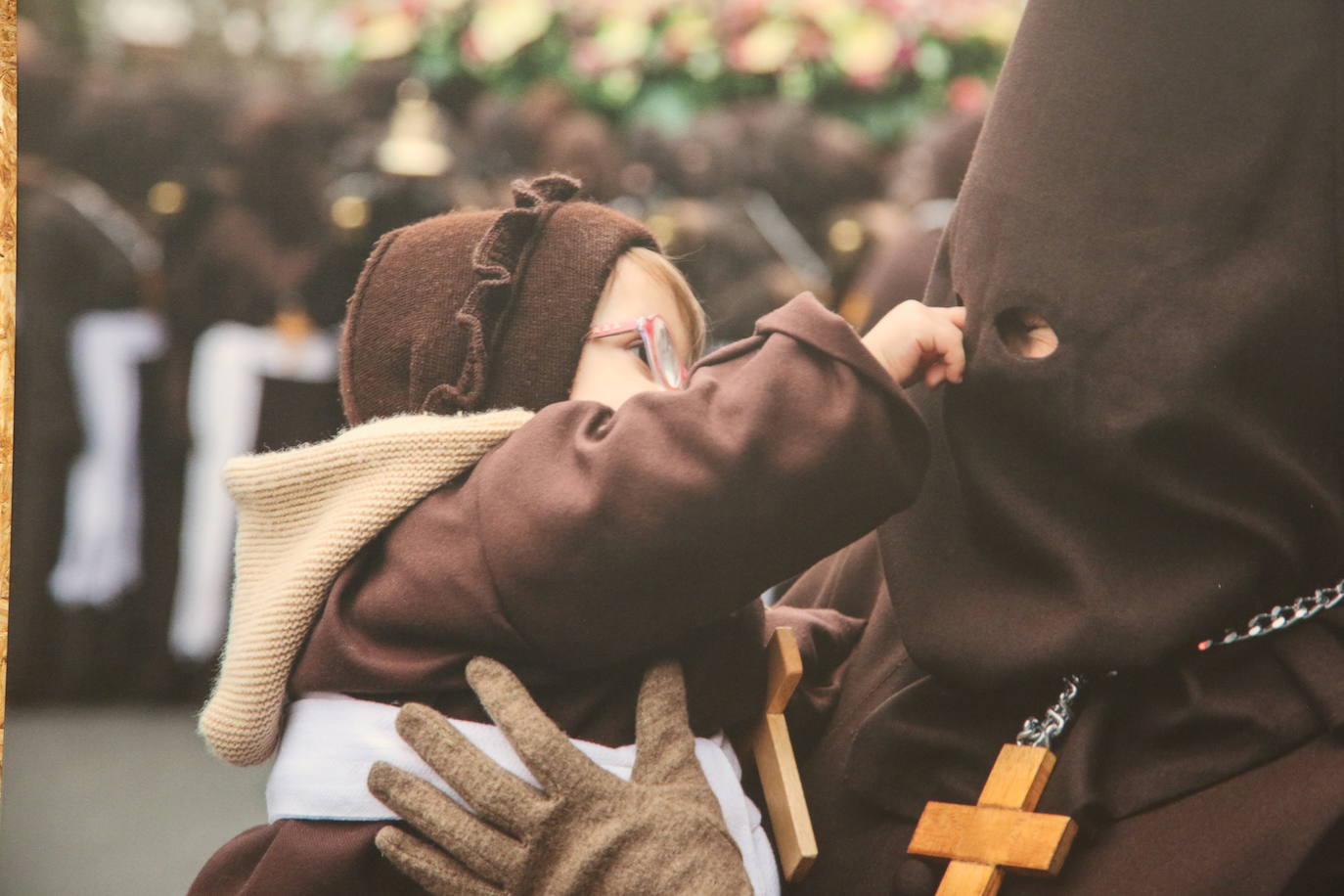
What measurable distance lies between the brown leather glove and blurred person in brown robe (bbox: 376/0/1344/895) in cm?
21

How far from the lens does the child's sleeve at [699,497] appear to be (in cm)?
126

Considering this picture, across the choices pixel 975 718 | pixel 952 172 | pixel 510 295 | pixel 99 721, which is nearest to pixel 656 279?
pixel 510 295

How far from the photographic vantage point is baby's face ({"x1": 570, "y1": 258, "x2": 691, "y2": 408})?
156 cm

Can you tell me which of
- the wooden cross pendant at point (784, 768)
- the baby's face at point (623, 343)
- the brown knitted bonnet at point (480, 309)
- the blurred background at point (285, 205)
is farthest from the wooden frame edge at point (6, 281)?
the blurred background at point (285, 205)

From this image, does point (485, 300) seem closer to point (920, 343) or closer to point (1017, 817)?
point (920, 343)

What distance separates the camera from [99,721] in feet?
17.2

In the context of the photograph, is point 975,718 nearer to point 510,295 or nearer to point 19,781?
point 510,295

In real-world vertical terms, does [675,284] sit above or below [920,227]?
above

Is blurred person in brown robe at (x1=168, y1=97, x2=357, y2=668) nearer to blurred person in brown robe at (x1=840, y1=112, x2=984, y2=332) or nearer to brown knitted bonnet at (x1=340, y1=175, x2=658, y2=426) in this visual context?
blurred person in brown robe at (x1=840, y1=112, x2=984, y2=332)

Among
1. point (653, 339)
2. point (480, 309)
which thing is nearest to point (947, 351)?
point (653, 339)

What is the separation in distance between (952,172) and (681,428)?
101 inches

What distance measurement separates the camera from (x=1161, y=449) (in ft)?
4.12

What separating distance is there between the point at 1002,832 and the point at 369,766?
1.86 feet

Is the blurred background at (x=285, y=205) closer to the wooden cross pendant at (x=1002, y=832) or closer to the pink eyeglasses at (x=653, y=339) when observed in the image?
the pink eyeglasses at (x=653, y=339)
